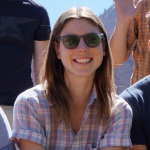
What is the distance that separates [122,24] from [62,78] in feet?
2.96

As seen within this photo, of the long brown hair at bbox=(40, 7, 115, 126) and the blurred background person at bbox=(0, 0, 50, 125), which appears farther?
the blurred background person at bbox=(0, 0, 50, 125)

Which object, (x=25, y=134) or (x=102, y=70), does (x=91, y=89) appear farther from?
(x=25, y=134)

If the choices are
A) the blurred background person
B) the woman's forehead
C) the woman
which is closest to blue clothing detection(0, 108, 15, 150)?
the woman

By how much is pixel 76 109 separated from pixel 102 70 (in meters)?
0.37

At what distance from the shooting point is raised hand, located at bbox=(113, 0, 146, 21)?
3.02 metres

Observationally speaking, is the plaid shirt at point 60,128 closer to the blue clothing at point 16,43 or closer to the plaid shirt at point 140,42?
the plaid shirt at point 140,42

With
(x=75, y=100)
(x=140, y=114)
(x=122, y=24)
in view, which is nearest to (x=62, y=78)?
(x=75, y=100)

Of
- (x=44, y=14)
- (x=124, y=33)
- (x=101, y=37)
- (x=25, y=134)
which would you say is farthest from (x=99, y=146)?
(x=44, y=14)

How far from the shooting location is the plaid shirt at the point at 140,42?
3070 mm

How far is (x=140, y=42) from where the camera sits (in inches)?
122

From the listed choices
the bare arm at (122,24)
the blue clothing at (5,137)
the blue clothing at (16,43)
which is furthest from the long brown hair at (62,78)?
the blue clothing at (16,43)

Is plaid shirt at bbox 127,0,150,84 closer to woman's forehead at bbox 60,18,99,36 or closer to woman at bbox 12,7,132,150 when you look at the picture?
woman at bbox 12,7,132,150

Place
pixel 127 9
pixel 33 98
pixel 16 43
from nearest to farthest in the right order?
pixel 33 98 → pixel 127 9 → pixel 16 43

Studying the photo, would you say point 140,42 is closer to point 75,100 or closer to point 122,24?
point 122,24
